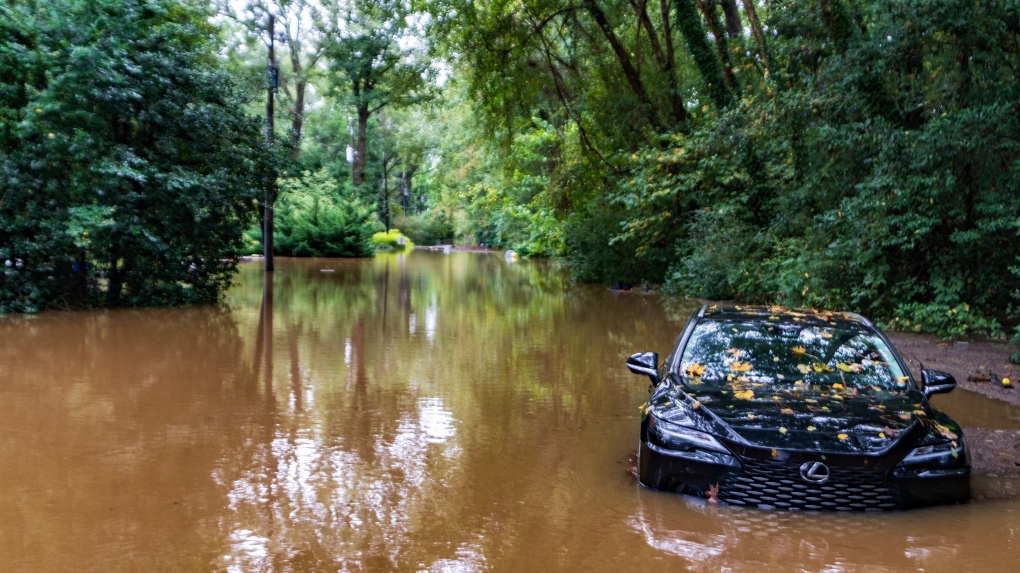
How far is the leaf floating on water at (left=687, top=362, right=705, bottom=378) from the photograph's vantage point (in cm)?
633

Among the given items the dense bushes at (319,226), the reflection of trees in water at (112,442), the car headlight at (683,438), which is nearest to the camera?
the reflection of trees in water at (112,442)

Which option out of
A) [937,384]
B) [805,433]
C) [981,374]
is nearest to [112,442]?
[805,433]

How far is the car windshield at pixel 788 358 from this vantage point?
6.16 meters

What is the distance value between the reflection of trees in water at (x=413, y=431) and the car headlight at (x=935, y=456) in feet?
7.24

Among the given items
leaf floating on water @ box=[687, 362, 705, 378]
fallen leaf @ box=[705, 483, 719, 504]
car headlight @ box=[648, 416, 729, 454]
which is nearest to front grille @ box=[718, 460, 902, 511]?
fallen leaf @ box=[705, 483, 719, 504]

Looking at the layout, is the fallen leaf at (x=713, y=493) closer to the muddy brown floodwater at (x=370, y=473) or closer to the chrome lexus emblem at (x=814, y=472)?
the muddy brown floodwater at (x=370, y=473)

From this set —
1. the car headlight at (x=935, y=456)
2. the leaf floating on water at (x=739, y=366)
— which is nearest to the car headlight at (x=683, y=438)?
the leaf floating on water at (x=739, y=366)

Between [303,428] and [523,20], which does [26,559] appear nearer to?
[303,428]

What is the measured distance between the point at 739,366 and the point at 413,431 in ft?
10.2

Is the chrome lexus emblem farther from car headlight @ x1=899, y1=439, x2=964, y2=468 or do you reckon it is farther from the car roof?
the car roof

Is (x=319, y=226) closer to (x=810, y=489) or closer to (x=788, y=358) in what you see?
(x=788, y=358)

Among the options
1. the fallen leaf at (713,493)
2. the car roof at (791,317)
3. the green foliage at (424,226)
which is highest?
the green foliage at (424,226)

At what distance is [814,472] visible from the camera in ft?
16.8

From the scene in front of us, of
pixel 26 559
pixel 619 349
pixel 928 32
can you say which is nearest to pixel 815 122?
pixel 928 32
